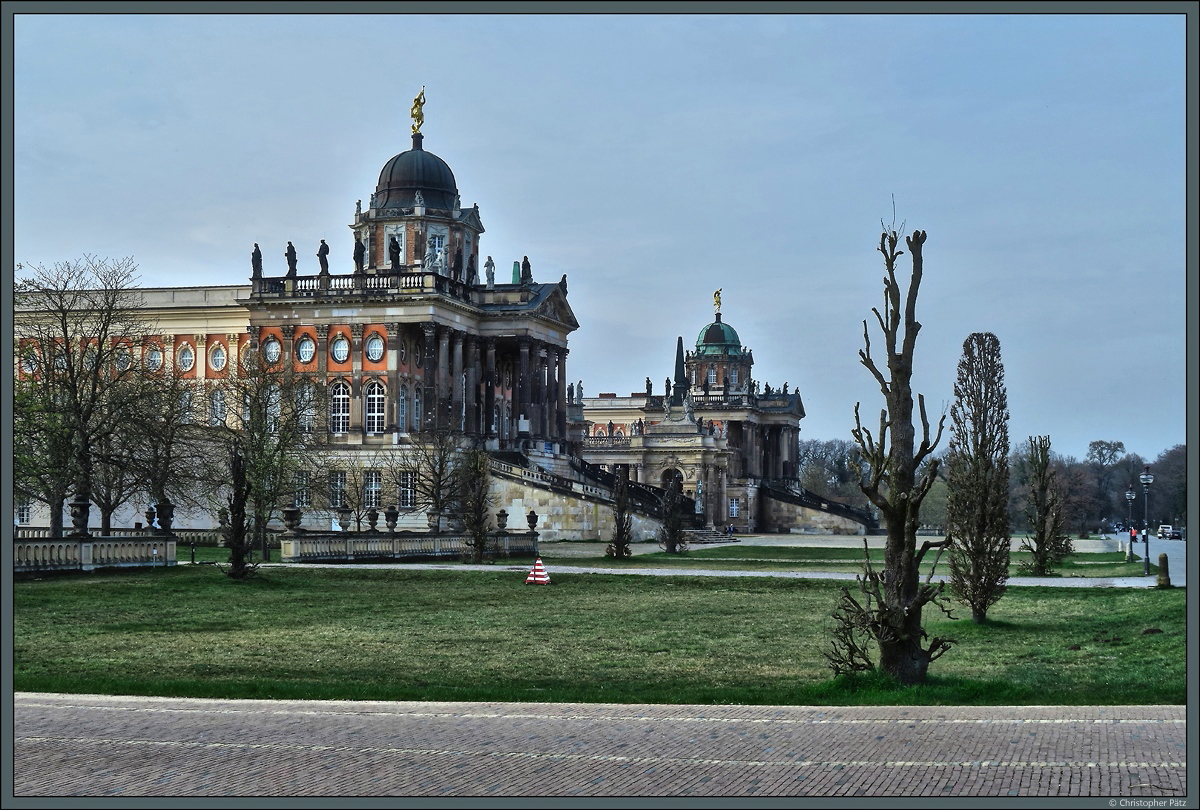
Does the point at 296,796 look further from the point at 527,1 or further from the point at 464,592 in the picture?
the point at 464,592

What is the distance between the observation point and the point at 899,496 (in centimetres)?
1922

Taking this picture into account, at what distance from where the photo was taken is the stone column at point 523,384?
8894 cm

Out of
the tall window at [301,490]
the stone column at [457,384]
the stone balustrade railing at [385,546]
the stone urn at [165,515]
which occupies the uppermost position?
the stone column at [457,384]

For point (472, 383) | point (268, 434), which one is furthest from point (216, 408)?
point (268, 434)

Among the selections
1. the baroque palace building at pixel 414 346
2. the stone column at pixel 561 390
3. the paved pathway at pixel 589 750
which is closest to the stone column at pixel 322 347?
the baroque palace building at pixel 414 346

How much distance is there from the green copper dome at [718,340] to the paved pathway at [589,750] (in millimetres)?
147093

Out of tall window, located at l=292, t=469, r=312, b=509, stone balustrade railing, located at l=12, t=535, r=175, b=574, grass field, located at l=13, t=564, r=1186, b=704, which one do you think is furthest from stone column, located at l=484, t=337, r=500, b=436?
grass field, located at l=13, t=564, r=1186, b=704

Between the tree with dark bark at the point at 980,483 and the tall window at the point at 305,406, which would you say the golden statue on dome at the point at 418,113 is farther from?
the tree with dark bark at the point at 980,483

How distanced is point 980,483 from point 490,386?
59.6 m

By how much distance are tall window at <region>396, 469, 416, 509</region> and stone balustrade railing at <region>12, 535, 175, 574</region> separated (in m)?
29.4

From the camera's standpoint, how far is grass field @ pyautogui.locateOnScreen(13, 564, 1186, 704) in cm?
1972

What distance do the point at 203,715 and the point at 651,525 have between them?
64.8 meters

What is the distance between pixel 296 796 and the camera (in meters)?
12.5

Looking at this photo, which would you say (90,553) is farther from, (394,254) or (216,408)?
(394,254)
